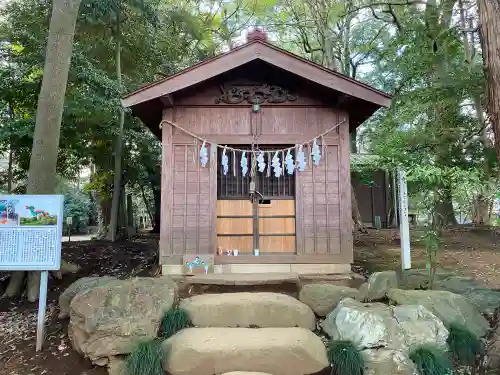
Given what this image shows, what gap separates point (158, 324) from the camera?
14.8ft

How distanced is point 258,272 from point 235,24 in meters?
15.3

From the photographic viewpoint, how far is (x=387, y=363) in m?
4.00

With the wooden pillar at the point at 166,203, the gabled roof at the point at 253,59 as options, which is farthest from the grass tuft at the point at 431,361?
the wooden pillar at the point at 166,203

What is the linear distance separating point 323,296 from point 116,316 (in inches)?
110

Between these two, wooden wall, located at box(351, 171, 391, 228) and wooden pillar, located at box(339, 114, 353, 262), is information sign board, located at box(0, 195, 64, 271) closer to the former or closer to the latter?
wooden pillar, located at box(339, 114, 353, 262)

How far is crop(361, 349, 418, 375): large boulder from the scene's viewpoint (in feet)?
12.9

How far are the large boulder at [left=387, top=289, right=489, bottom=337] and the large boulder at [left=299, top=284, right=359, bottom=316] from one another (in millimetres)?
650

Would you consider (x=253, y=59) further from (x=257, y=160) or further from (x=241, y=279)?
(x=241, y=279)

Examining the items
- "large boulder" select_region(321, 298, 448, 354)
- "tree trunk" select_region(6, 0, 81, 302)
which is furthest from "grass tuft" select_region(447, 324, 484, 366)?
"tree trunk" select_region(6, 0, 81, 302)

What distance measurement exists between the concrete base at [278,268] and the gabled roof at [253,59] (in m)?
2.96

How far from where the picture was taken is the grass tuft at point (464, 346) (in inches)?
169

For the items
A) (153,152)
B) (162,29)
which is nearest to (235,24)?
(162,29)

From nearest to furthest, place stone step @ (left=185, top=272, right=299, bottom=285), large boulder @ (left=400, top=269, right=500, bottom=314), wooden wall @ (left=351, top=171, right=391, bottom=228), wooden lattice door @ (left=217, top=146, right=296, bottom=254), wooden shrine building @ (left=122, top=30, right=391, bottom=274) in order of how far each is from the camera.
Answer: large boulder @ (left=400, top=269, right=500, bottom=314), stone step @ (left=185, top=272, right=299, bottom=285), wooden shrine building @ (left=122, top=30, right=391, bottom=274), wooden lattice door @ (left=217, top=146, right=296, bottom=254), wooden wall @ (left=351, top=171, right=391, bottom=228)

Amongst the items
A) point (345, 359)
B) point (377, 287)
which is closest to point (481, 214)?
point (377, 287)
